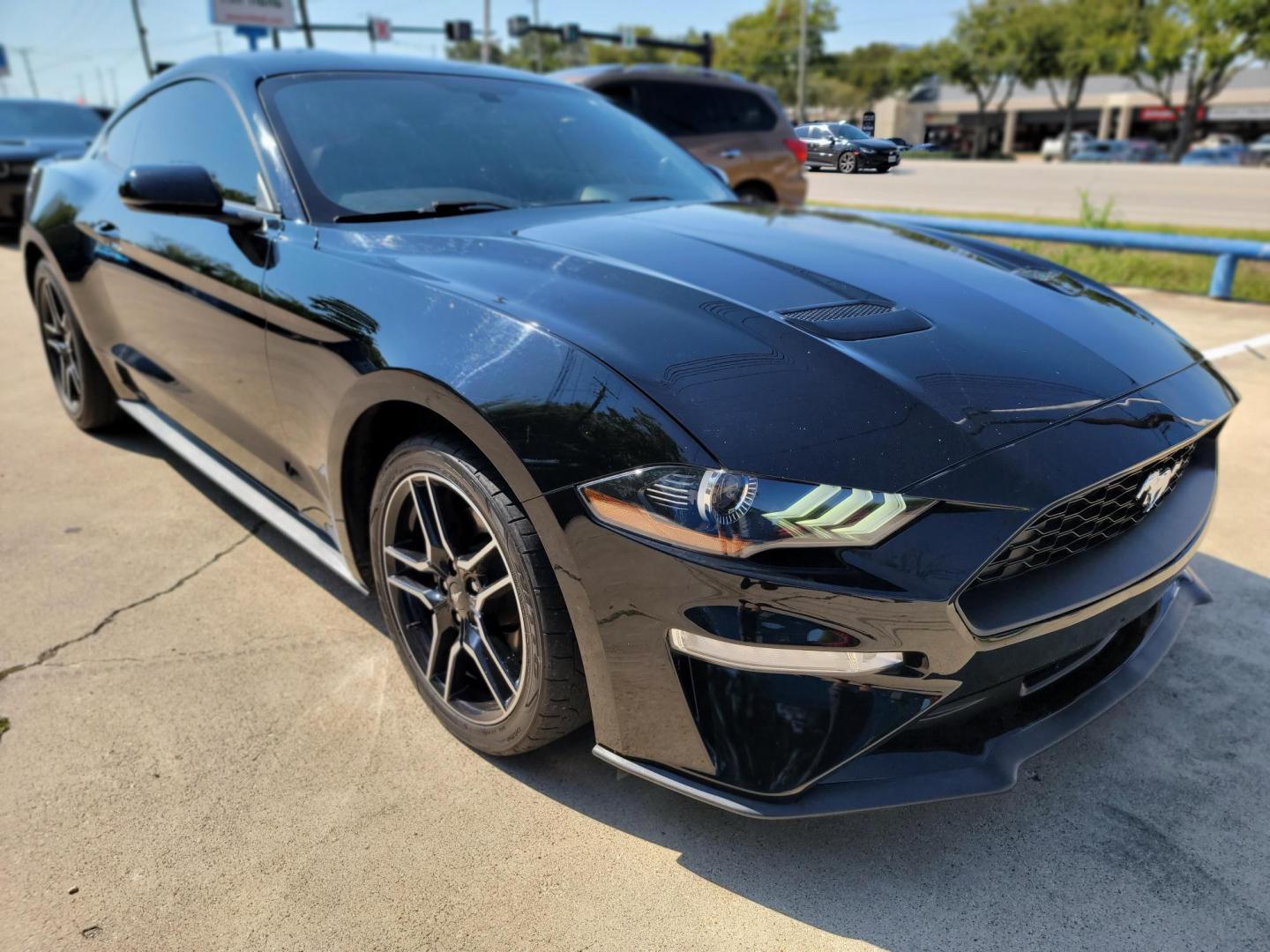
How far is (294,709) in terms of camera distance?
231 cm

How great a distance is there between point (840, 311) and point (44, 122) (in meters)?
12.5

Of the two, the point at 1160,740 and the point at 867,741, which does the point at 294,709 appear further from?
the point at 1160,740

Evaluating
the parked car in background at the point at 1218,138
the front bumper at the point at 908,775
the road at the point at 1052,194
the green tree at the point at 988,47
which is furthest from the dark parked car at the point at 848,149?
the parked car in background at the point at 1218,138

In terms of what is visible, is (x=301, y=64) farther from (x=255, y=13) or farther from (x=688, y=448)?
A: (x=255, y=13)

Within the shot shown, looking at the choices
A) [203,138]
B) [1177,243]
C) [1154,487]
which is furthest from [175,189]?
[1177,243]

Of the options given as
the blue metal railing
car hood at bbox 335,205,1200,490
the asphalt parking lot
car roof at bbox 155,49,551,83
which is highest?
car roof at bbox 155,49,551,83

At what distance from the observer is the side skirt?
8.09ft

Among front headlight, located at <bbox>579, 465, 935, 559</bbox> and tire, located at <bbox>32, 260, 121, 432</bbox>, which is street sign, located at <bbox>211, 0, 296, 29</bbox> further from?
front headlight, located at <bbox>579, 465, 935, 559</bbox>

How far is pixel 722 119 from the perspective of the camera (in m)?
8.41

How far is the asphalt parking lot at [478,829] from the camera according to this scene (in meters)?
1.69

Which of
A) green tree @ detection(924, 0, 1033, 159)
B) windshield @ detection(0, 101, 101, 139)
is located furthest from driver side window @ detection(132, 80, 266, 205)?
green tree @ detection(924, 0, 1033, 159)

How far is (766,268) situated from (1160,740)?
56.3 inches

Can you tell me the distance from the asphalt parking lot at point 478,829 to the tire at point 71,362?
1562mm

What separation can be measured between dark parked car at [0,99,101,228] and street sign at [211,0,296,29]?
864 inches
